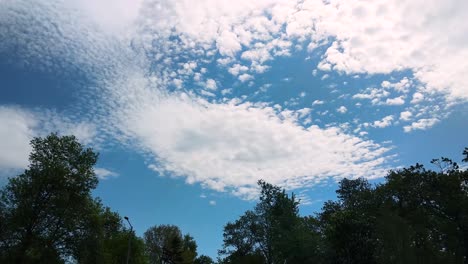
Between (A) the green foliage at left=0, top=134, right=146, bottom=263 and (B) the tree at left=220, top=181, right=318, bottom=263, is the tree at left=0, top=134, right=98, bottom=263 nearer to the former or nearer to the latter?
(A) the green foliage at left=0, top=134, right=146, bottom=263

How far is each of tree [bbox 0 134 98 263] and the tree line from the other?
0.28ft

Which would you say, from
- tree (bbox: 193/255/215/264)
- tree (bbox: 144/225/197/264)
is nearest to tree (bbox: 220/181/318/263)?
tree (bbox: 144/225/197/264)

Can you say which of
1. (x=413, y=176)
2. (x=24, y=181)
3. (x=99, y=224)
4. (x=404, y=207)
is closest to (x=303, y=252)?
(x=404, y=207)

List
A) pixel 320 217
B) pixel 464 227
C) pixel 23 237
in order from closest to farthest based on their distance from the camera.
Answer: pixel 23 237 < pixel 464 227 < pixel 320 217

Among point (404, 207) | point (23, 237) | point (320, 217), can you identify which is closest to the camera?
point (23, 237)

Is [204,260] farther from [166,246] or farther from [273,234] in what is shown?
[273,234]

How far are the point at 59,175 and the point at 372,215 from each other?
1495 inches

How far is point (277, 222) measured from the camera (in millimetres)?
58125

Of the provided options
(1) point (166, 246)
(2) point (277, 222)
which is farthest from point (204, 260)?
(2) point (277, 222)

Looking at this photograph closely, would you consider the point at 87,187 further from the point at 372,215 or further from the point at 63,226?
the point at 372,215

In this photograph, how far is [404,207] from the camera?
48.8 metres

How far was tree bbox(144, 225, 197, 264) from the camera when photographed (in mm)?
78562

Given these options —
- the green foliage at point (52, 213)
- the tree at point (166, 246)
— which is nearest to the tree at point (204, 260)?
the tree at point (166, 246)

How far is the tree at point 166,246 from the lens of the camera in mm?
78562
